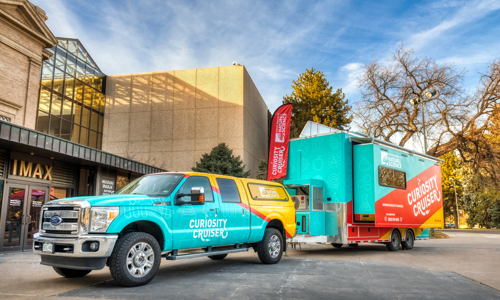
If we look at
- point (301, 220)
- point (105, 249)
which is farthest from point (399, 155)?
point (105, 249)

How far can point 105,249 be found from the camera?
657cm

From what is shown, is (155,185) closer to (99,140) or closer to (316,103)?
(99,140)

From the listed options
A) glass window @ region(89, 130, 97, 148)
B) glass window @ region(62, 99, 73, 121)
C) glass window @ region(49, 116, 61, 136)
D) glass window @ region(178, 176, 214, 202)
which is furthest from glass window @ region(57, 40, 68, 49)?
glass window @ region(178, 176, 214, 202)

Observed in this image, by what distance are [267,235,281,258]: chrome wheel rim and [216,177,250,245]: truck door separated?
3.25 feet

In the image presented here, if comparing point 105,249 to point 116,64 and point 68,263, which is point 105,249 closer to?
point 68,263

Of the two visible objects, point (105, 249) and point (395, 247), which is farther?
point (395, 247)

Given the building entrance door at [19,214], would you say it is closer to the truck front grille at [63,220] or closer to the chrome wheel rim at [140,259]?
the truck front grille at [63,220]

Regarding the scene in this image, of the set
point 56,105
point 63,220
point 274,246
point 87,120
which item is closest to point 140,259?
point 63,220

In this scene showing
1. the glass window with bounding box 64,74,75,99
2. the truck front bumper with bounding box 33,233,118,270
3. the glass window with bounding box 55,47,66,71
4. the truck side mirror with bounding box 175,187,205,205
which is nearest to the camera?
the truck front bumper with bounding box 33,233,118,270

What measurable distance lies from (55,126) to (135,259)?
22.6 meters

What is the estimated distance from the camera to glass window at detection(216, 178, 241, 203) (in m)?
9.16

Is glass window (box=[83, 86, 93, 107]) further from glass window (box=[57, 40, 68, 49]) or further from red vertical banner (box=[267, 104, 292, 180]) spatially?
red vertical banner (box=[267, 104, 292, 180])

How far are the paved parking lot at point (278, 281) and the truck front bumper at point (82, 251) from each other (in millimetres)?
427

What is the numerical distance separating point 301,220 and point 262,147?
86.4 feet
